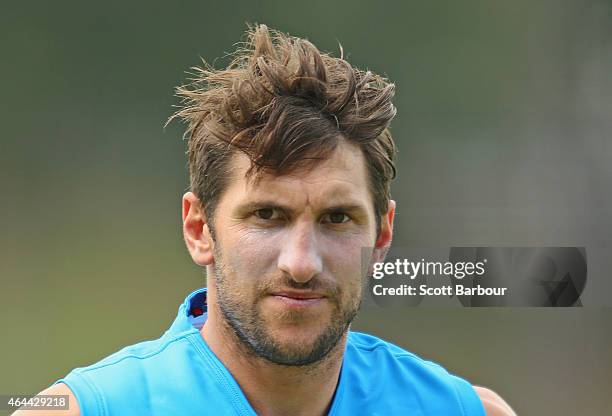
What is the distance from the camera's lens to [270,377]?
1895 mm

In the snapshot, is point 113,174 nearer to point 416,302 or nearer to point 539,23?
point 416,302

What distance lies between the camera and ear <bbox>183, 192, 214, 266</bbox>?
6.35 feet

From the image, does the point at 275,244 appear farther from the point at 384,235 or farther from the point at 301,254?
the point at 384,235

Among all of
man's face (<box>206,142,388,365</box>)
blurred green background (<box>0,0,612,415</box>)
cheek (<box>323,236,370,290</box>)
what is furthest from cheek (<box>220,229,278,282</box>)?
blurred green background (<box>0,0,612,415</box>)

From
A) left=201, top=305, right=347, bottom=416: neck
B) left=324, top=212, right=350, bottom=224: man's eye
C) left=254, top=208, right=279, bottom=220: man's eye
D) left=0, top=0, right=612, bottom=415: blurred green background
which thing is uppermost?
left=0, top=0, right=612, bottom=415: blurred green background

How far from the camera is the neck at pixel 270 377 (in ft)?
6.21

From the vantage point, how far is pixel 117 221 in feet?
15.4

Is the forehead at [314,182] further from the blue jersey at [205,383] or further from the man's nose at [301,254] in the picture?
the blue jersey at [205,383]

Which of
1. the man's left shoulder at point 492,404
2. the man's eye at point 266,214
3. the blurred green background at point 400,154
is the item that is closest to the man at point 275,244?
the man's eye at point 266,214

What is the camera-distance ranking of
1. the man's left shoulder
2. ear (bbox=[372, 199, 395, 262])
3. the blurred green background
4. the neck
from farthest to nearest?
the blurred green background
the man's left shoulder
ear (bbox=[372, 199, 395, 262])
the neck

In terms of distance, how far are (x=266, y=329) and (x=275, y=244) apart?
18 cm

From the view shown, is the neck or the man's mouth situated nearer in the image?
the man's mouth

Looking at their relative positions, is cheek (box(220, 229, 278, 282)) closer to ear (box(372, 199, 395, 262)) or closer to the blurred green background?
ear (box(372, 199, 395, 262))

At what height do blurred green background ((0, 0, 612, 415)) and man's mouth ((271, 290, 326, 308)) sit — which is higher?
blurred green background ((0, 0, 612, 415))
